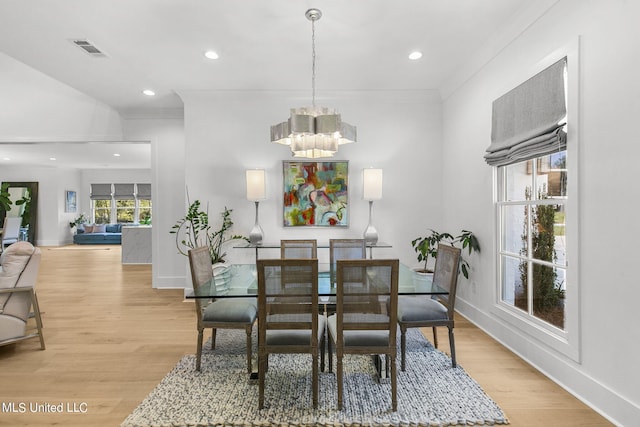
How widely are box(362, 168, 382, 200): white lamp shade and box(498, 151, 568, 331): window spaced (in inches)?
56.4

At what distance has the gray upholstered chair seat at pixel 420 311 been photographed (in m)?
2.64

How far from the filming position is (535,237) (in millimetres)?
2875

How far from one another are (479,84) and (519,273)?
197 centimetres

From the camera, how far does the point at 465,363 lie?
2836mm

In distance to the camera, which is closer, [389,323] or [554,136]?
[389,323]

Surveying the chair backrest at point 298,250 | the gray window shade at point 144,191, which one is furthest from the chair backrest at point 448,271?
the gray window shade at point 144,191

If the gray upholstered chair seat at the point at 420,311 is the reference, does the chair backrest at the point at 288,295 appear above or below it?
above

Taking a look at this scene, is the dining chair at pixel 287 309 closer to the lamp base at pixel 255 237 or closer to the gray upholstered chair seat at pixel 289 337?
the gray upholstered chair seat at pixel 289 337

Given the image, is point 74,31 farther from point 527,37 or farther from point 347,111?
point 527,37

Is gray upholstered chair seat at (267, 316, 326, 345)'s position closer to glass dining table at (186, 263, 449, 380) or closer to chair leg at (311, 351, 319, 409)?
chair leg at (311, 351, 319, 409)

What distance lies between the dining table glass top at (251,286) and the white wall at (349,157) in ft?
5.92

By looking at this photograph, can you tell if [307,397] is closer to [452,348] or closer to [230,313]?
[230,313]

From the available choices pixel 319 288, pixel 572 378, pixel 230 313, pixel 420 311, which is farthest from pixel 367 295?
pixel 572 378

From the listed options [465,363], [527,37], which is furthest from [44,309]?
[527,37]
